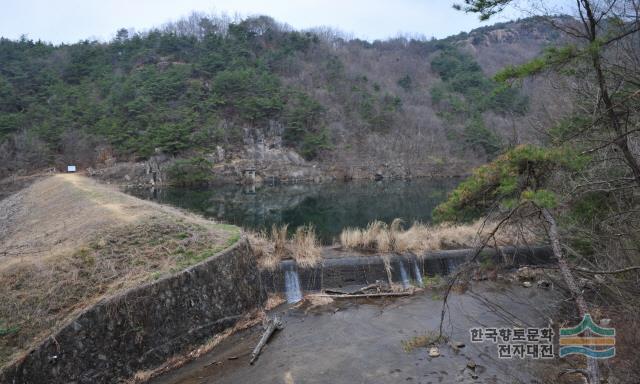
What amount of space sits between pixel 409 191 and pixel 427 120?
28.2 m

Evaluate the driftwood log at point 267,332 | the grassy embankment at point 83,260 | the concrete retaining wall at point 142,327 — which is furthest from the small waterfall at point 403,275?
the grassy embankment at point 83,260

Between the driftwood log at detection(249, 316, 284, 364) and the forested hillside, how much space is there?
2950 cm

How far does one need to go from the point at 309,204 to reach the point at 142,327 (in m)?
21.7

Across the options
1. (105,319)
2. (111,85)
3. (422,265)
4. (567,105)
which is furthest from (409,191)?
(111,85)

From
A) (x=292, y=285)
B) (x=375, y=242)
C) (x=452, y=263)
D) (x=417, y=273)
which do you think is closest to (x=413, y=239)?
(x=375, y=242)

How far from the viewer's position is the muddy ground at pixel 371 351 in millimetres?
6320

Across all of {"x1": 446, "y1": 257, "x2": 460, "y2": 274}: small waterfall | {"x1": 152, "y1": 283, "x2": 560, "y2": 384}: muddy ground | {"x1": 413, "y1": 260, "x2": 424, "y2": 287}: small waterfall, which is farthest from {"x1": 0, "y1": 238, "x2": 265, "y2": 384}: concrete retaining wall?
{"x1": 446, "y1": 257, "x2": 460, "y2": 274}: small waterfall

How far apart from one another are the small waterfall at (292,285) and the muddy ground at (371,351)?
36.0 inches

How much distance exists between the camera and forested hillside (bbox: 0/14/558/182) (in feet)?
137

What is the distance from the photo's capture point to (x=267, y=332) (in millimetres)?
8125

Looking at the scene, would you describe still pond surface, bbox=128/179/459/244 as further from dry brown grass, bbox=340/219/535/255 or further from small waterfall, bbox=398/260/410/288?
small waterfall, bbox=398/260/410/288

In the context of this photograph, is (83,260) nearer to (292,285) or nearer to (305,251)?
(292,285)

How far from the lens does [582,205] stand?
23.9 ft

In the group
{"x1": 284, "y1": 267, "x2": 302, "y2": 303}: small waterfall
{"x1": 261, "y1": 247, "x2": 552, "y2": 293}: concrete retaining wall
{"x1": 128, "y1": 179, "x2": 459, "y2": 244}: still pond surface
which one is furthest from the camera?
{"x1": 128, "y1": 179, "x2": 459, "y2": 244}: still pond surface
